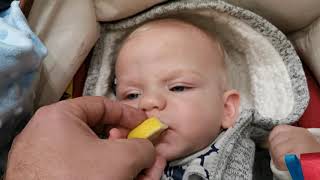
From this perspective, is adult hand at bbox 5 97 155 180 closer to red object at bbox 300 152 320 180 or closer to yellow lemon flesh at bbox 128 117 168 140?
yellow lemon flesh at bbox 128 117 168 140

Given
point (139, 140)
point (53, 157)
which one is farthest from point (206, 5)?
point (53, 157)

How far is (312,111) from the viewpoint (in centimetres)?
120

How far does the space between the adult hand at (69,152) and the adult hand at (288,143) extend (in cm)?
23

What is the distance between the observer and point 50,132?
0.82m

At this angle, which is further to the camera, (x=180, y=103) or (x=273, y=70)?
(x=273, y=70)

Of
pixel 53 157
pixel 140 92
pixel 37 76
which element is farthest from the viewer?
pixel 140 92

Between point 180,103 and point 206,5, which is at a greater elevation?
point 206,5

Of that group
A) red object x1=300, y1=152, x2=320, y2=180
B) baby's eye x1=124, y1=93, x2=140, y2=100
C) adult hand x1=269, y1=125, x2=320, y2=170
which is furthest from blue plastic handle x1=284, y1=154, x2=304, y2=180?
baby's eye x1=124, y1=93, x2=140, y2=100

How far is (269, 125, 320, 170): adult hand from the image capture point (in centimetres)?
96

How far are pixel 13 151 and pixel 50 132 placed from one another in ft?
0.23

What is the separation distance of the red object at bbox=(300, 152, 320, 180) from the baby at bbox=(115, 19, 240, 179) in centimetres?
29

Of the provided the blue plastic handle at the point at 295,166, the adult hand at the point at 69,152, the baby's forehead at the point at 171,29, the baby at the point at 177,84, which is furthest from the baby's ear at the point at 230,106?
the blue plastic handle at the point at 295,166

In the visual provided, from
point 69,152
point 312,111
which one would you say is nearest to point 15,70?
point 69,152

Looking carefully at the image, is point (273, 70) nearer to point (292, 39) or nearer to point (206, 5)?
point (292, 39)
